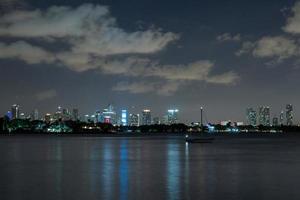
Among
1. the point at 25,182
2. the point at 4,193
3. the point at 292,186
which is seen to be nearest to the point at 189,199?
the point at 292,186

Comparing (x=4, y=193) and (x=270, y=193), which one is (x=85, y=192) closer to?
(x=4, y=193)

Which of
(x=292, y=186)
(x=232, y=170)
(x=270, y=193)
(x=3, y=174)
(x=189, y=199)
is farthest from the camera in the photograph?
(x=232, y=170)

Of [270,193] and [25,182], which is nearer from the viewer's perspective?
[270,193]

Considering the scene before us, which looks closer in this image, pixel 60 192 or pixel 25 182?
pixel 60 192

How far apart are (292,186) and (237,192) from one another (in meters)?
5.56

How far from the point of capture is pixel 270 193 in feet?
112

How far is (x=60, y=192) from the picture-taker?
34.8 m

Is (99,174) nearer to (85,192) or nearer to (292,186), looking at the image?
(85,192)

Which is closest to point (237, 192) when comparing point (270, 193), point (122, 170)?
point (270, 193)

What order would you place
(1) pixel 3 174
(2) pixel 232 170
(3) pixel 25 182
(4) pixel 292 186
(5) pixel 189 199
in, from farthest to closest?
(2) pixel 232 170
(1) pixel 3 174
(3) pixel 25 182
(4) pixel 292 186
(5) pixel 189 199

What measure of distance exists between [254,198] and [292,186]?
686 cm

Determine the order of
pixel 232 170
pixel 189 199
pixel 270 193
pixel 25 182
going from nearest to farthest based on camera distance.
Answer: pixel 189 199, pixel 270 193, pixel 25 182, pixel 232 170

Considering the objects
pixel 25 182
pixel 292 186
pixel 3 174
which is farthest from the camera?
pixel 3 174

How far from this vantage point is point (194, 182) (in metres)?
40.8
